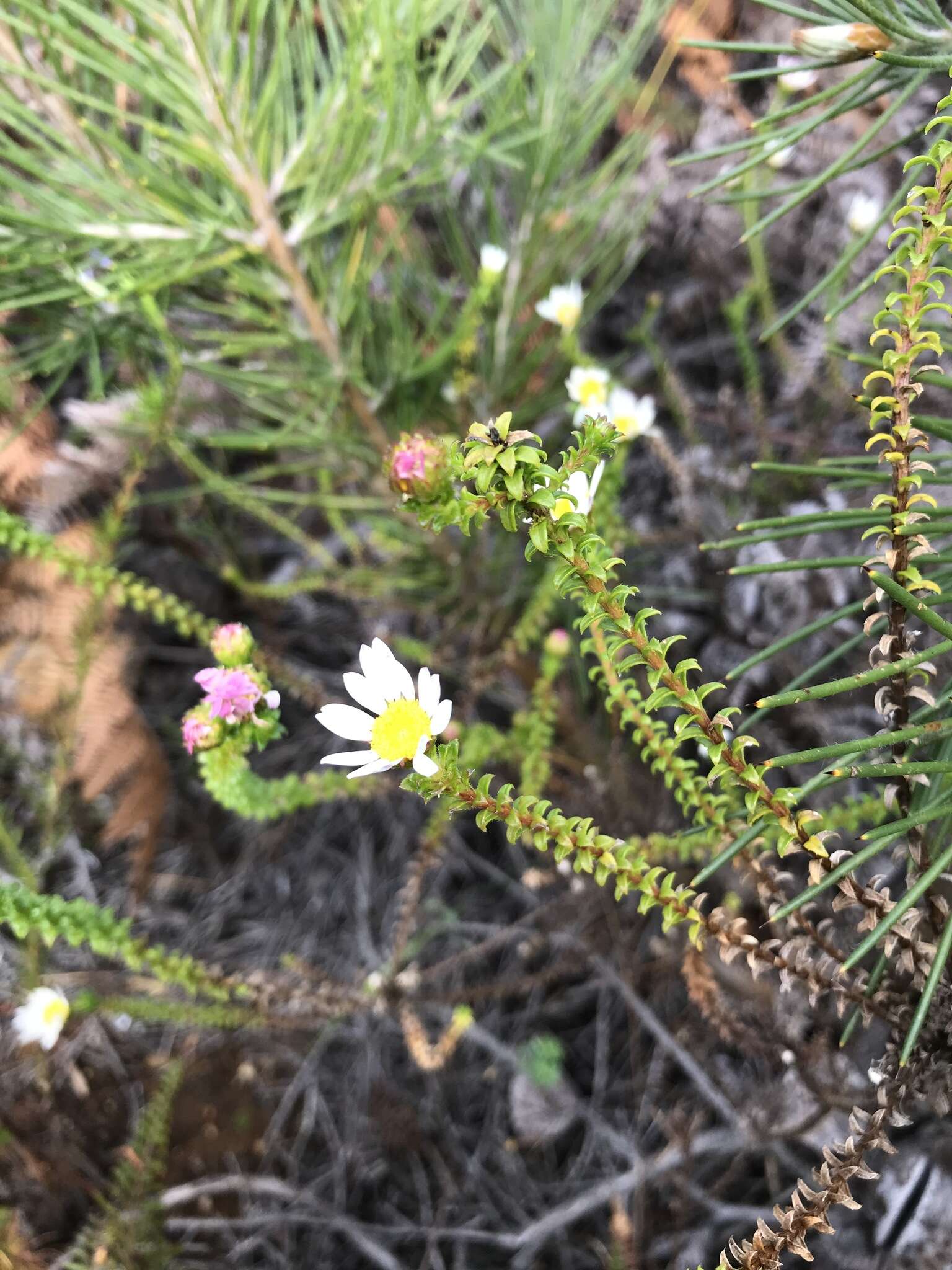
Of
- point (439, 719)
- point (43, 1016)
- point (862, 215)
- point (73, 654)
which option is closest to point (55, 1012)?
point (43, 1016)

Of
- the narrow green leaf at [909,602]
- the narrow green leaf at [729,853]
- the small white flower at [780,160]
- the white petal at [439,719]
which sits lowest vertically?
the narrow green leaf at [729,853]

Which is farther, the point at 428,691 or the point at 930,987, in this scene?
the point at 428,691

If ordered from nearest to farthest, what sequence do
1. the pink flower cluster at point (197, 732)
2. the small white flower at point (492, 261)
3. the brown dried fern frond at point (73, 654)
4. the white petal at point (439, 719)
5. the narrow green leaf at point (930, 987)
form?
the narrow green leaf at point (930, 987) < the white petal at point (439, 719) < the pink flower cluster at point (197, 732) < the small white flower at point (492, 261) < the brown dried fern frond at point (73, 654)

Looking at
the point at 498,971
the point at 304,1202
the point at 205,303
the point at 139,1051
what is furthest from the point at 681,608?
the point at 139,1051

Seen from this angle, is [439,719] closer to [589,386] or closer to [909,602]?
[909,602]

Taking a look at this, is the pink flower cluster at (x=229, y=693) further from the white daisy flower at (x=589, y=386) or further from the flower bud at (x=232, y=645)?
the white daisy flower at (x=589, y=386)

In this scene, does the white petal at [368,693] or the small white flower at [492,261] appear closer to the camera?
the white petal at [368,693]

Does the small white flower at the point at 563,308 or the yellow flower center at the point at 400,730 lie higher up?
the small white flower at the point at 563,308

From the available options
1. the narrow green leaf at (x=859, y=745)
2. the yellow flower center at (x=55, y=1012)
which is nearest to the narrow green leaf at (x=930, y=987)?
the narrow green leaf at (x=859, y=745)
